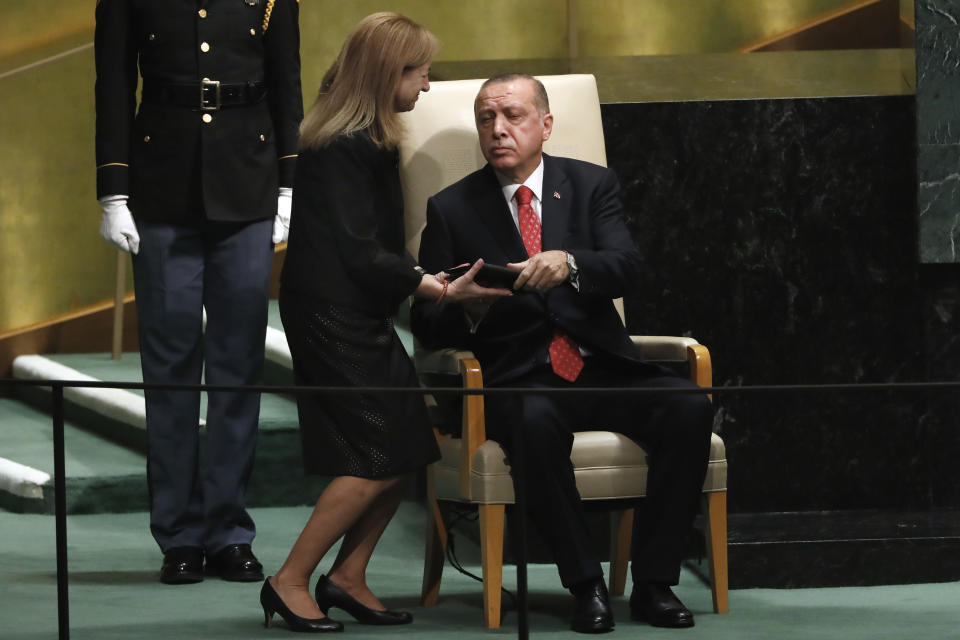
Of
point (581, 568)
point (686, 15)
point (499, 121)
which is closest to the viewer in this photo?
point (581, 568)

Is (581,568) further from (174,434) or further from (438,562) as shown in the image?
(174,434)

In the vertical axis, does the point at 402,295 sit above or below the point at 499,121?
below

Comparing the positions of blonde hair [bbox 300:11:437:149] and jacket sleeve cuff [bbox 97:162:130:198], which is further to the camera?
jacket sleeve cuff [bbox 97:162:130:198]

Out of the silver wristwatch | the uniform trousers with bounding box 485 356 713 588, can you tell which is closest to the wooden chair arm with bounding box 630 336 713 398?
the uniform trousers with bounding box 485 356 713 588

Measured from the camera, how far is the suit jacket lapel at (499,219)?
11.0ft

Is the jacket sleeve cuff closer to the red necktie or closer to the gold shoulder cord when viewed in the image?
the gold shoulder cord

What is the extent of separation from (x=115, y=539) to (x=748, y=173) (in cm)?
179

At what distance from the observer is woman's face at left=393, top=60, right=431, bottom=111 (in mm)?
3111

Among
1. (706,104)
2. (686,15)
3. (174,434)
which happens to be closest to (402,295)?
(174,434)

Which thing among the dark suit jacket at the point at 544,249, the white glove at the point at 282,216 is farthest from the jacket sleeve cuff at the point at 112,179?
the dark suit jacket at the point at 544,249

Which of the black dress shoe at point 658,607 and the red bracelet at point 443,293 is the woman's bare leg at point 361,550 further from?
the black dress shoe at point 658,607

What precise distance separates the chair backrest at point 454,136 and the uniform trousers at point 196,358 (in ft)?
1.15

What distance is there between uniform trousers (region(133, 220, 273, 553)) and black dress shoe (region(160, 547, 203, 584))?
0.8 inches

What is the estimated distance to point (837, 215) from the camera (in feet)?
13.2
